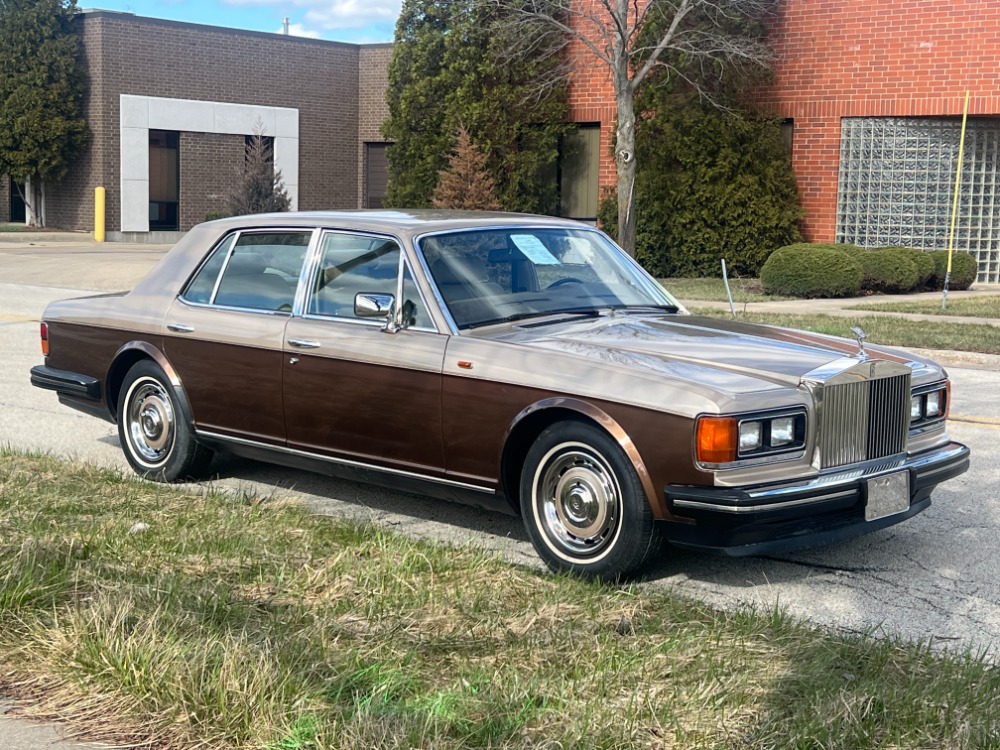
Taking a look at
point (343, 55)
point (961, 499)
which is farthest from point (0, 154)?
point (961, 499)

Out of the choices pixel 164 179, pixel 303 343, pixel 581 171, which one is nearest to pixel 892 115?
pixel 581 171

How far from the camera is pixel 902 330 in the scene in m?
15.1

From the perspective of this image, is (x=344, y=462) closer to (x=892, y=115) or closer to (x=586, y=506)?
(x=586, y=506)

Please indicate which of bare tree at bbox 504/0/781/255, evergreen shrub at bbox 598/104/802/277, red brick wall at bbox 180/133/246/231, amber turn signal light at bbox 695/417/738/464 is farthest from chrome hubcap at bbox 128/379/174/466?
red brick wall at bbox 180/133/246/231

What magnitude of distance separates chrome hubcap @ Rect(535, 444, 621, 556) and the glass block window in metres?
21.0

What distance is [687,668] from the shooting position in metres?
4.15

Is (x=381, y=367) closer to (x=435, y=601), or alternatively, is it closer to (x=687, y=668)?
(x=435, y=601)

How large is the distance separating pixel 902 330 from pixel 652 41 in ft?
38.7

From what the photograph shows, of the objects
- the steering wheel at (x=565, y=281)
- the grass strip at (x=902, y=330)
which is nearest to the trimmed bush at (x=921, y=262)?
the grass strip at (x=902, y=330)

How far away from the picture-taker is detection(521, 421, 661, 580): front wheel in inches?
206

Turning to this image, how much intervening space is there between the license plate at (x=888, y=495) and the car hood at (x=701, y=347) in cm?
56

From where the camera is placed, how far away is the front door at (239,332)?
673cm

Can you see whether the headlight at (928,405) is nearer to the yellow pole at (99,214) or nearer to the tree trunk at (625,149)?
the tree trunk at (625,149)

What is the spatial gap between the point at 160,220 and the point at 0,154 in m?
4.76
